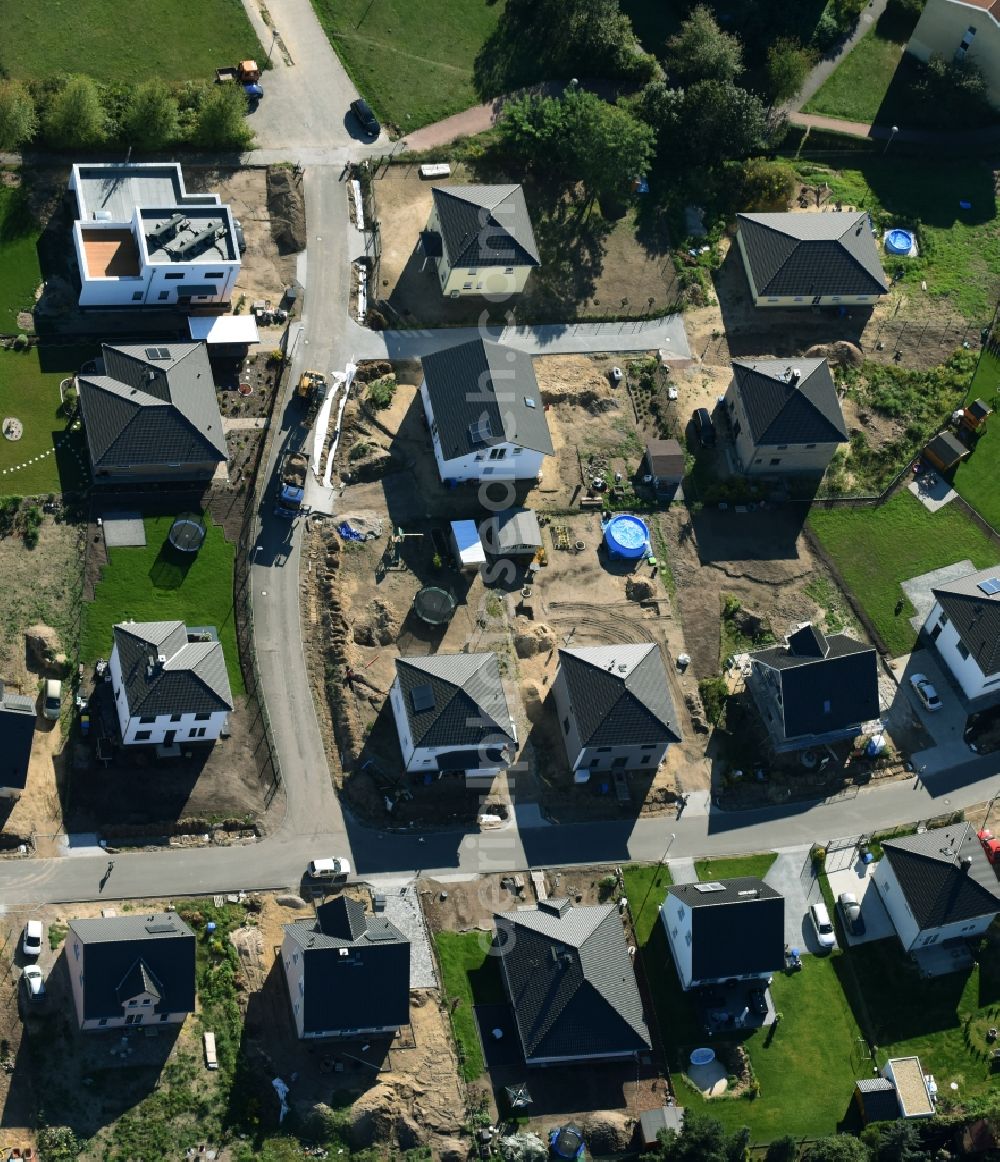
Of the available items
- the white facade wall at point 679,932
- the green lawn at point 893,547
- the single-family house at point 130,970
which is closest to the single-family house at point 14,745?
the single-family house at point 130,970

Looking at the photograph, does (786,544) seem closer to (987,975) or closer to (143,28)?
(987,975)

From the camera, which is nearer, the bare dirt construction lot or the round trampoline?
the round trampoline

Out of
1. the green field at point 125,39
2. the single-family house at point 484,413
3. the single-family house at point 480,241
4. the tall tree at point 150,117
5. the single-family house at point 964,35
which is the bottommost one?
the single-family house at point 484,413

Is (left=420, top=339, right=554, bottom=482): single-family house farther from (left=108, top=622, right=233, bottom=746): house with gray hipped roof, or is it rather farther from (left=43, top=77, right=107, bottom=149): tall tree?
(left=43, top=77, right=107, bottom=149): tall tree

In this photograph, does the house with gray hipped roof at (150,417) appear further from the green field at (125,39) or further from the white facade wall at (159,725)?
the green field at (125,39)

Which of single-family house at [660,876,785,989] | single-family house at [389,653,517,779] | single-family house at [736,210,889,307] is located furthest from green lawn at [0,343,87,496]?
single-family house at [736,210,889,307]

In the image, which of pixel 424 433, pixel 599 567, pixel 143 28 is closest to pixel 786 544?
pixel 599 567

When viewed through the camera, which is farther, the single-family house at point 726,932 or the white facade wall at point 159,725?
the white facade wall at point 159,725
